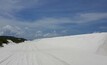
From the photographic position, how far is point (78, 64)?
11.2 m

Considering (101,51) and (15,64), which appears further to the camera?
(101,51)

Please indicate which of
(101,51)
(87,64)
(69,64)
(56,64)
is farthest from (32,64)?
(101,51)

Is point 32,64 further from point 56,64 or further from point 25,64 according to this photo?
point 56,64

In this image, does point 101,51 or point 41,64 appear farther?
point 101,51

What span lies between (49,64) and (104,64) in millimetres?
3253

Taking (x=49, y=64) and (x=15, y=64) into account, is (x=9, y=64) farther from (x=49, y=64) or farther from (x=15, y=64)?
(x=49, y=64)

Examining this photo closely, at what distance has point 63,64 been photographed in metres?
11.3

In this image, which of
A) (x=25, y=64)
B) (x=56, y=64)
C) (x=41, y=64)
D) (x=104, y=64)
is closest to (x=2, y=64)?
(x=25, y=64)

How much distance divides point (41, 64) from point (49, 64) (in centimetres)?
48

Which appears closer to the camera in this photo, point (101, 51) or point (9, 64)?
point (9, 64)

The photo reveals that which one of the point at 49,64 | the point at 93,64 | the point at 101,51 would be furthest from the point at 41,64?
the point at 101,51

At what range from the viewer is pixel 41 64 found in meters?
11.3

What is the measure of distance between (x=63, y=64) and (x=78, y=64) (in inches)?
34.8

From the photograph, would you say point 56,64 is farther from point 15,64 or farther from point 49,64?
point 15,64
